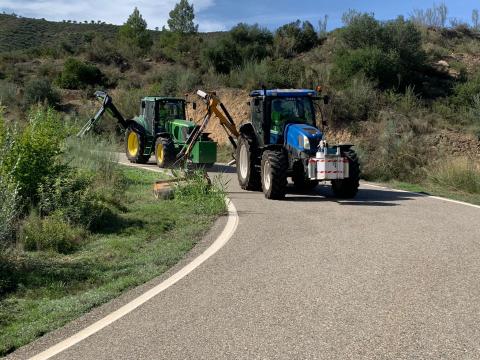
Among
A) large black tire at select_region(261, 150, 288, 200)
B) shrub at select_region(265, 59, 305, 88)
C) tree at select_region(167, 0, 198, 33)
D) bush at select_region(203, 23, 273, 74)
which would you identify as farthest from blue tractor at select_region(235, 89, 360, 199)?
tree at select_region(167, 0, 198, 33)

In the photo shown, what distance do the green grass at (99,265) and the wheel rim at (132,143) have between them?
11691 millimetres

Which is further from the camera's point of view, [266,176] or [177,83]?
[177,83]

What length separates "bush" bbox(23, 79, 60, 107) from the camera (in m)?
37.4

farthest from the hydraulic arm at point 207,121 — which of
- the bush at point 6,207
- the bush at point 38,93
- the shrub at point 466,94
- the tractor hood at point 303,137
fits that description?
the bush at point 38,93

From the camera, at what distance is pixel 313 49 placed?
42.2m

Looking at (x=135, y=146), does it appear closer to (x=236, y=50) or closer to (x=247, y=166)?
(x=247, y=166)

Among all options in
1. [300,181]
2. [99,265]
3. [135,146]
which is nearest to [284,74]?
[135,146]

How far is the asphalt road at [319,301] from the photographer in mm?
4832

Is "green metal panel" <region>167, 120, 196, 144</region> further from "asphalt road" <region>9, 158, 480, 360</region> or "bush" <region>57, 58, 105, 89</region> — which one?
"bush" <region>57, 58, 105, 89</region>

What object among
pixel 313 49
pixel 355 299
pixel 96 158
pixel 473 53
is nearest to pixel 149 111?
pixel 96 158

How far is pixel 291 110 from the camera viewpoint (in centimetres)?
1548

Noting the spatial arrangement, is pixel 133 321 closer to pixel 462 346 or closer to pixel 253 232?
pixel 462 346

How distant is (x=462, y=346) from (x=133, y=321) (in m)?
2.86

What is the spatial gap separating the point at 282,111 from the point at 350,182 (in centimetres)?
269
